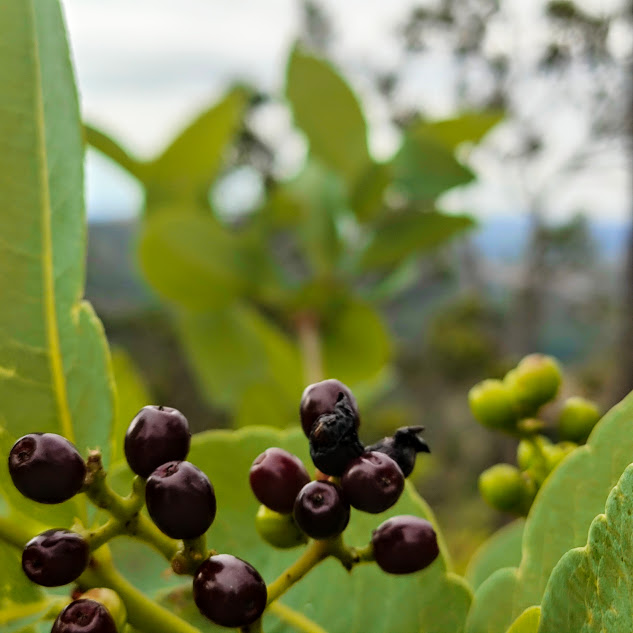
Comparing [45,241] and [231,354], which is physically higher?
[45,241]

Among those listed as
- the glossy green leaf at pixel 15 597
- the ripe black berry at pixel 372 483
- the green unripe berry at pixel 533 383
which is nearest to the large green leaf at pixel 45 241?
the glossy green leaf at pixel 15 597

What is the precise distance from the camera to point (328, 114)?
131 centimetres

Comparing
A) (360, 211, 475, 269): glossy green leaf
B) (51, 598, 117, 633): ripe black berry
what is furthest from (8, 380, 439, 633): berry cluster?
(360, 211, 475, 269): glossy green leaf

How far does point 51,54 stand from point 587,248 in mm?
11159

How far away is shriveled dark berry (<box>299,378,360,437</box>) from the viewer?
0.34 m

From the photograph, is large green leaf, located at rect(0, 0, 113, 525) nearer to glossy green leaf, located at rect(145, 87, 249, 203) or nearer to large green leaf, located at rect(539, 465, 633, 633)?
large green leaf, located at rect(539, 465, 633, 633)

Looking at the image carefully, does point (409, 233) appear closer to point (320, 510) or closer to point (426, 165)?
point (426, 165)

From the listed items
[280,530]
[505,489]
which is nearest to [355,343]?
[505,489]

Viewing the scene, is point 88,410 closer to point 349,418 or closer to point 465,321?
point 349,418

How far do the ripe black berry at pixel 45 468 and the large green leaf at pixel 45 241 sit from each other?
7cm

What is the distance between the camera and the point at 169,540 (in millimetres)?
335

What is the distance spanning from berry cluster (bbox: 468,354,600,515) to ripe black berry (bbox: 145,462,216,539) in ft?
0.71

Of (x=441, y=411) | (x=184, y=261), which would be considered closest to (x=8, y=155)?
(x=184, y=261)

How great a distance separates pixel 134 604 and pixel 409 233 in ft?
3.77
